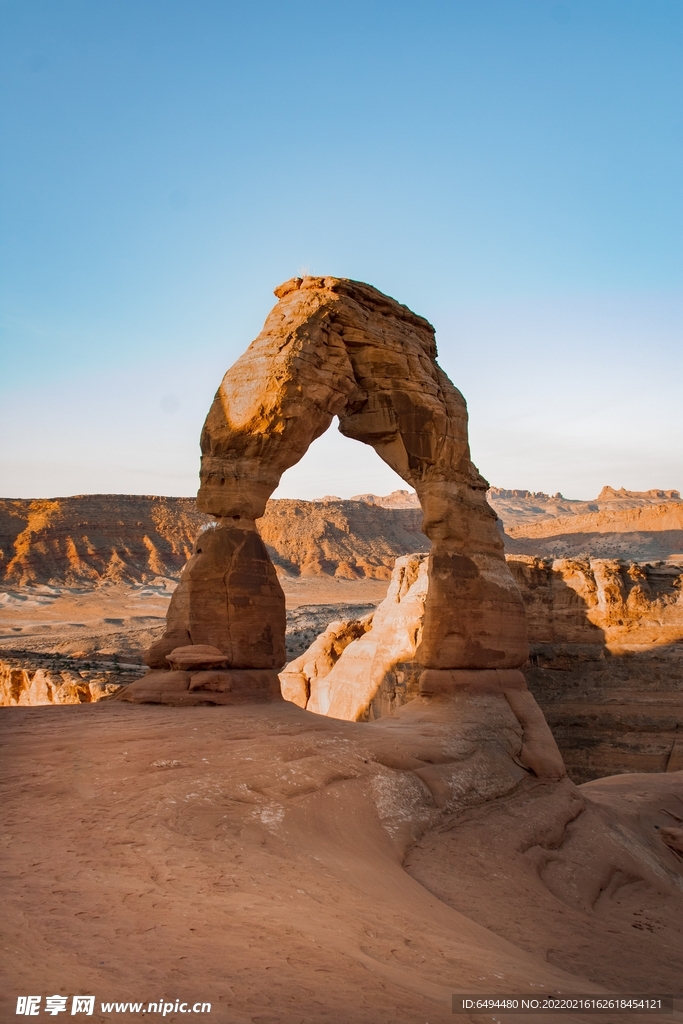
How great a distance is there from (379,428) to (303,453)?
167 cm

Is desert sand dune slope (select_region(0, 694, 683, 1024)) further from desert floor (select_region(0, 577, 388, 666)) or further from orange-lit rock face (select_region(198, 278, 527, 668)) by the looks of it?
desert floor (select_region(0, 577, 388, 666))

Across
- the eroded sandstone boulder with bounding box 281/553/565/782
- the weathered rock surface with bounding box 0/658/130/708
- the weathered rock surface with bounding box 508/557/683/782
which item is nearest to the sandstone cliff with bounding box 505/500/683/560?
the weathered rock surface with bounding box 508/557/683/782

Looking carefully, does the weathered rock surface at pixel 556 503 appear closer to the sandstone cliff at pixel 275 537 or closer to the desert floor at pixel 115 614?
the sandstone cliff at pixel 275 537

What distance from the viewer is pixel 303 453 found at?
37.9ft

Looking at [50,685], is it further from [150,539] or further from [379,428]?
[150,539]

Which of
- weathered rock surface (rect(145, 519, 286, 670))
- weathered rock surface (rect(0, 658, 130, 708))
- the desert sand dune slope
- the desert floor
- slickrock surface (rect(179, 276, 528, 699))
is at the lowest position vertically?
the desert floor

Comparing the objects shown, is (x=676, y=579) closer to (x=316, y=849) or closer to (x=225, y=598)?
(x=225, y=598)

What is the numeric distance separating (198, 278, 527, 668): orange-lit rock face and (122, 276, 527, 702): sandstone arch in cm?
2

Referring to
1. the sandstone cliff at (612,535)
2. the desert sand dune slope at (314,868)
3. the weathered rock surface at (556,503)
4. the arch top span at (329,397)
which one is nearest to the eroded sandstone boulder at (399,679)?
the desert sand dune slope at (314,868)

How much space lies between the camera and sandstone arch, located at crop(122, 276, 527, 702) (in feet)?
34.0

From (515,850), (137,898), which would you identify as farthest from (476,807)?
(137,898)

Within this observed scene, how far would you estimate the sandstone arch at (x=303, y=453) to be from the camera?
1037 cm

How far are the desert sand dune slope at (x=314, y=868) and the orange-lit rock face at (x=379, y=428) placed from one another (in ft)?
4.71

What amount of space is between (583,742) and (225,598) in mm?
9993
